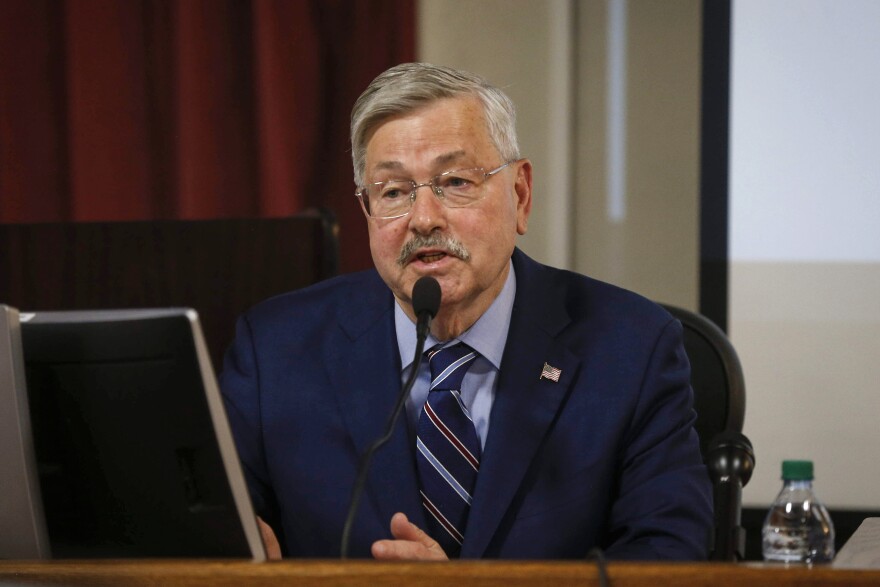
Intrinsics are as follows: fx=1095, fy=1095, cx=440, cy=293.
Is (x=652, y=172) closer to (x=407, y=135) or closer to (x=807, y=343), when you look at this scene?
(x=807, y=343)

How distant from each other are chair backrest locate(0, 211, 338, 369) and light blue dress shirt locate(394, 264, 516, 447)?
0.61m

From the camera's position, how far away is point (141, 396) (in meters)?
1.28

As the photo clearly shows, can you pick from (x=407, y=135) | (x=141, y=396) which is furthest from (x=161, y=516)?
(x=407, y=135)

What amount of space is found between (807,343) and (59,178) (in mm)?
2609

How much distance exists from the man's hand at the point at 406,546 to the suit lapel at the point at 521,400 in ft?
0.53

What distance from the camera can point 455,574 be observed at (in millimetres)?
1127

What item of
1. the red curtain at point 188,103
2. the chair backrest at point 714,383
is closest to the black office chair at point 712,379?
the chair backrest at point 714,383

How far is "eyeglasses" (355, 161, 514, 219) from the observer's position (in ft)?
6.17

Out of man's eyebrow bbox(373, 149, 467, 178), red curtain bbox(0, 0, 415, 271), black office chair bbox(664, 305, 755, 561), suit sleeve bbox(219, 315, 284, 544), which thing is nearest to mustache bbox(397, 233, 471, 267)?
man's eyebrow bbox(373, 149, 467, 178)

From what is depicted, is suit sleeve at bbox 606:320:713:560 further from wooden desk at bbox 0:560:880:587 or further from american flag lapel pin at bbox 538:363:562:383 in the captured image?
wooden desk at bbox 0:560:880:587

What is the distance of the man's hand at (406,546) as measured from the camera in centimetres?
149

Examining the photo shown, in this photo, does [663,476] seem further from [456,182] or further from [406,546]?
[456,182]

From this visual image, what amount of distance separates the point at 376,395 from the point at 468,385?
160 millimetres

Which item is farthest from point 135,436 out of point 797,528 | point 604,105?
point 604,105
